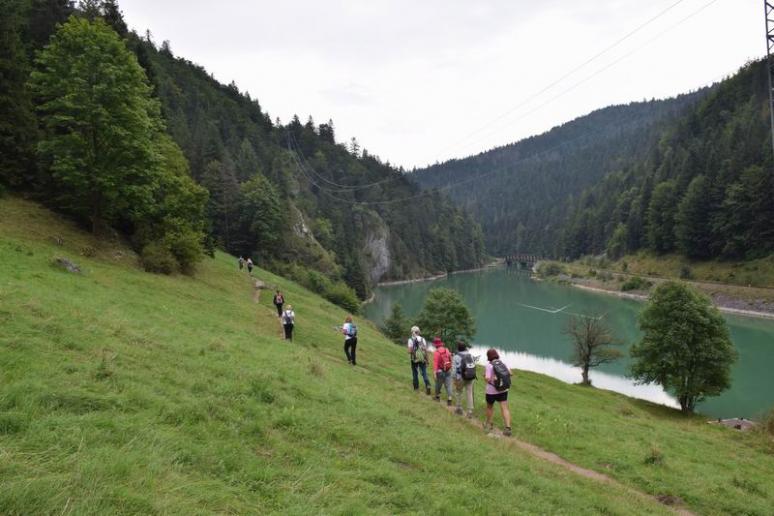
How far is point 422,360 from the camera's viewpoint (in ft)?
61.2

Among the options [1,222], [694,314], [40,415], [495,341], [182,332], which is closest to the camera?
→ [40,415]

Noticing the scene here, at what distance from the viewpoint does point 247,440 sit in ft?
26.2

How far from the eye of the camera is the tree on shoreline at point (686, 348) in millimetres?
37219

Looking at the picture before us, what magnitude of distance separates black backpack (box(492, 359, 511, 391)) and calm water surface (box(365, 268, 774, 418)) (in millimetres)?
36980

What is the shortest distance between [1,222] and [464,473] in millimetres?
28839

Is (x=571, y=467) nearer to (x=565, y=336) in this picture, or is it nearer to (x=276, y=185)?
(x=565, y=336)

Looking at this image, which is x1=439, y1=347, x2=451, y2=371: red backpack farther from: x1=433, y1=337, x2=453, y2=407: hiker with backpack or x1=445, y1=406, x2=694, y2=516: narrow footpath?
x1=445, y1=406, x2=694, y2=516: narrow footpath

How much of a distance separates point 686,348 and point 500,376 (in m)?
31.4

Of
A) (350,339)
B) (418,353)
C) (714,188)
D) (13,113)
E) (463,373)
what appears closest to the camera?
(463,373)

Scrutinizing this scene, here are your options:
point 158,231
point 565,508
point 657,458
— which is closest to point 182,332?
point 565,508

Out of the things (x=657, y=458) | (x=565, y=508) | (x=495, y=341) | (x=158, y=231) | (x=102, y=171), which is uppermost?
(x=102, y=171)

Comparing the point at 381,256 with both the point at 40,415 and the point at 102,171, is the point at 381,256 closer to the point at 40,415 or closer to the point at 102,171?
the point at 102,171

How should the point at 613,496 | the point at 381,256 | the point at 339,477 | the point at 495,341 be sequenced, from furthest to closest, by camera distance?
the point at 381,256 < the point at 495,341 < the point at 613,496 < the point at 339,477

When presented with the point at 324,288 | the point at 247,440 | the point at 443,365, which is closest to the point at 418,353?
the point at 443,365
